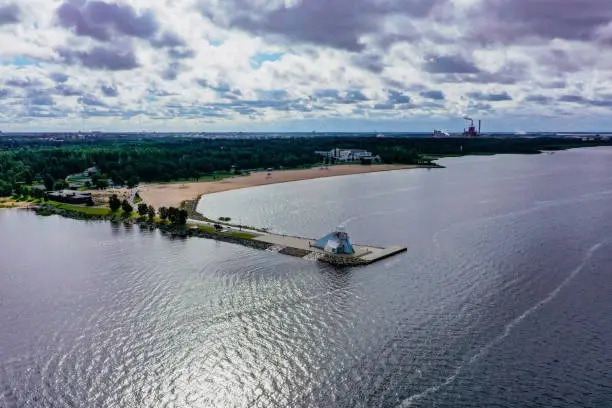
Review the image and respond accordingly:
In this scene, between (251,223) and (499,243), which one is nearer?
(499,243)

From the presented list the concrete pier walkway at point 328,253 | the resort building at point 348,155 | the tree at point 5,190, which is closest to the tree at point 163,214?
the concrete pier walkway at point 328,253

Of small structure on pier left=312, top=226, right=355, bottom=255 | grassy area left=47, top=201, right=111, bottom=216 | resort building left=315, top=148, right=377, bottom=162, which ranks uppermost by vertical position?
resort building left=315, top=148, right=377, bottom=162

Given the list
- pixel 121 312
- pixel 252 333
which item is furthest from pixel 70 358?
pixel 252 333

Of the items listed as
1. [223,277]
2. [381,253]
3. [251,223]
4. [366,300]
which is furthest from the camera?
[251,223]

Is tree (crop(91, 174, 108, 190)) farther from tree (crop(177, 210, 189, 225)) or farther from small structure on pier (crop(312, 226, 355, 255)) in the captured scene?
small structure on pier (crop(312, 226, 355, 255))

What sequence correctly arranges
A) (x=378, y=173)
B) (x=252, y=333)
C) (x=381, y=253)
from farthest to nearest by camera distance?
(x=378, y=173) < (x=381, y=253) < (x=252, y=333)

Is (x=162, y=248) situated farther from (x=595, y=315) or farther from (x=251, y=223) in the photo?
(x=595, y=315)

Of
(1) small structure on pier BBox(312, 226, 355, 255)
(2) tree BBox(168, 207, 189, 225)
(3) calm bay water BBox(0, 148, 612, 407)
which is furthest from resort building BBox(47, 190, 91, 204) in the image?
(1) small structure on pier BBox(312, 226, 355, 255)

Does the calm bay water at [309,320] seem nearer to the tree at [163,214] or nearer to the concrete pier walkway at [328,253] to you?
the concrete pier walkway at [328,253]
